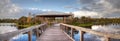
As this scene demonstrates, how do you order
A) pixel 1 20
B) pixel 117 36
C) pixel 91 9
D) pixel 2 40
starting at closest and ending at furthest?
pixel 2 40, pixel 117 36, pixel 91 9, pixel 1 20

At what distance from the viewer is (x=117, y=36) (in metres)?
→ 3.33

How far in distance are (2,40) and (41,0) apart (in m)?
57.4

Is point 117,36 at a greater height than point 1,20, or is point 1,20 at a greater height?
point 117,36

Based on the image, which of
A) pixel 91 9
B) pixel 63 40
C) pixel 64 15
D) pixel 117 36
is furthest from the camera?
pixel 91 9

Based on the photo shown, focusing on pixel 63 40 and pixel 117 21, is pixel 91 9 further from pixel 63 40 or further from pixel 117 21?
pixel 63 40

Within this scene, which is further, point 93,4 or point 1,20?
point 1,20

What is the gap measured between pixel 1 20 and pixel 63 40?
121273 mm

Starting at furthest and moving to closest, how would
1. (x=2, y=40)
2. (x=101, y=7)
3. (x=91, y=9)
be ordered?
(x=101, y=7)
(x=91, y=9)
(x=2, y=40)

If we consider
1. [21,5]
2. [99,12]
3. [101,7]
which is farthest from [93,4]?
[21,5]

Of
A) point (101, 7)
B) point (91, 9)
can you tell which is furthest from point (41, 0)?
point (101, 7)

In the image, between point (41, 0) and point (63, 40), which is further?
point (41, 0)

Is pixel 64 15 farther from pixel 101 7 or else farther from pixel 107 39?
pixel 101 7

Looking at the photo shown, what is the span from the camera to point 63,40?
342 inches

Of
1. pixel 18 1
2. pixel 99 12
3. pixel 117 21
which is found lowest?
pixel 117 21
